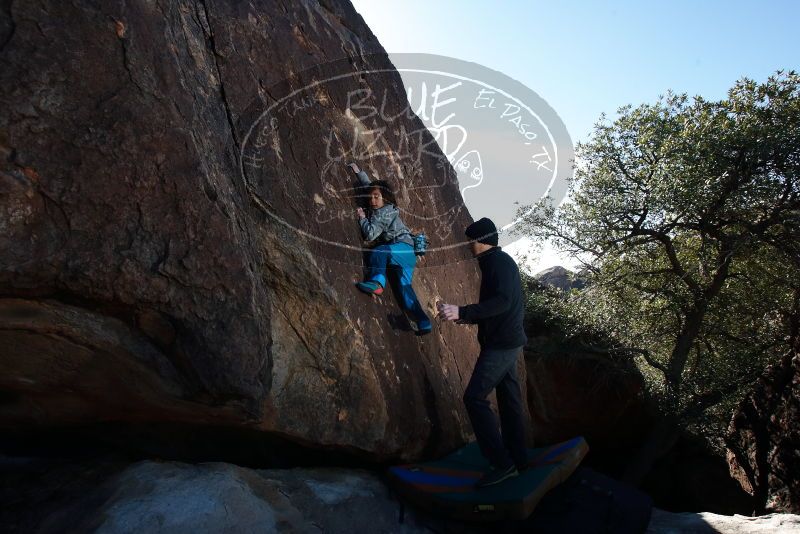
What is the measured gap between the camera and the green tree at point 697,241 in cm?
1377

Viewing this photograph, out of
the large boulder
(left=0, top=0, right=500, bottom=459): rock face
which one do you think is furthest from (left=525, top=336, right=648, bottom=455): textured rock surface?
(left=0, top=0, right=500, bottom=459): rock face

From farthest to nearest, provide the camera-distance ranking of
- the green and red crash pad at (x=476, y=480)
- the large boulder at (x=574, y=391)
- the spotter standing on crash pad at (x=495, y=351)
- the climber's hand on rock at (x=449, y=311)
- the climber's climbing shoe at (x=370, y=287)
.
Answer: the large boulder at (x=574, y=391) → the climber's climbing shoe at (x=370, y=287) → the spotter standing on crash pad at (x=495, y=351) → the climber's hand on rock at (x=449, y=311) → the green and red crash pad at (x=476, y=480)

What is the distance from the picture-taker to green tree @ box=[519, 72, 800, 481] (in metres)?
13.8

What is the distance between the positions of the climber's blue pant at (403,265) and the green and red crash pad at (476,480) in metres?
1.57

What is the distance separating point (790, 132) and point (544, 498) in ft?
39.8

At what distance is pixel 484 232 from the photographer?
546 cm

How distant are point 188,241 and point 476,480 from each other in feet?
11.1

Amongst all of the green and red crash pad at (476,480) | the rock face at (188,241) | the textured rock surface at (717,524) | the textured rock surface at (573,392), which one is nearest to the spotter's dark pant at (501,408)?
the green and red crash pad at (476,480)

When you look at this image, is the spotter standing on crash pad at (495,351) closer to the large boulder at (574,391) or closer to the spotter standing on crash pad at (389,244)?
the spotter standing on crash pad at (389,244)

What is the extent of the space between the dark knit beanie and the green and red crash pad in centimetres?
217

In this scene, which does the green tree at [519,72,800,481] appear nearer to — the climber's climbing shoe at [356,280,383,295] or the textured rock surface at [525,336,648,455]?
the textured rock surface at [525,336,648,455]

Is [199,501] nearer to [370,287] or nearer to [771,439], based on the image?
[370,287]

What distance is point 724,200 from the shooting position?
14.0 metres

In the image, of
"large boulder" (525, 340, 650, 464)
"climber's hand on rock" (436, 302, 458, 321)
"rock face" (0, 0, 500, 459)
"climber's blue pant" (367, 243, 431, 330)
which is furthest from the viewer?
"large boulder" (525, 340, 650, 464)
